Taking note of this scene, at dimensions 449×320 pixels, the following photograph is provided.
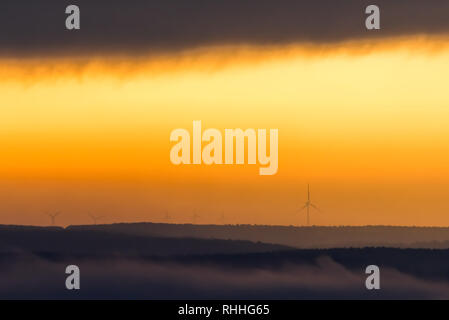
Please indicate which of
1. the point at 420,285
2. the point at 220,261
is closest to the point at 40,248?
the point at 220,261

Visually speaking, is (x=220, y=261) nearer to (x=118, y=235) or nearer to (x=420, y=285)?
(x=118, y=235)

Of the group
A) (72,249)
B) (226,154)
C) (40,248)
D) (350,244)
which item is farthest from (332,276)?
(40,248)

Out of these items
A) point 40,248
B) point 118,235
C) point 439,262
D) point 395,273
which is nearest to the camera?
point 395,273

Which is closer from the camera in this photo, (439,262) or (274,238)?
(274,238)

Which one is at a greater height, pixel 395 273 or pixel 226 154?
pixel 226 154

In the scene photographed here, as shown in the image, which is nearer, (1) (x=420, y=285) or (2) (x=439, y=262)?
(1) (x=420, y=285)

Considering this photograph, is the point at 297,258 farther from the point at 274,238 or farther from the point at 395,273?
the point at 395,273

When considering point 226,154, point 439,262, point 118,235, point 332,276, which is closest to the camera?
point 226,154

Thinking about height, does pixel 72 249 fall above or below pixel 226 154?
below

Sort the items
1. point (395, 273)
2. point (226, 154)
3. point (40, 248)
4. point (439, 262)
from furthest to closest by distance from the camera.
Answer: point (439, 262) → point (40, 248) → point (395, 273) → point (226, 154)
